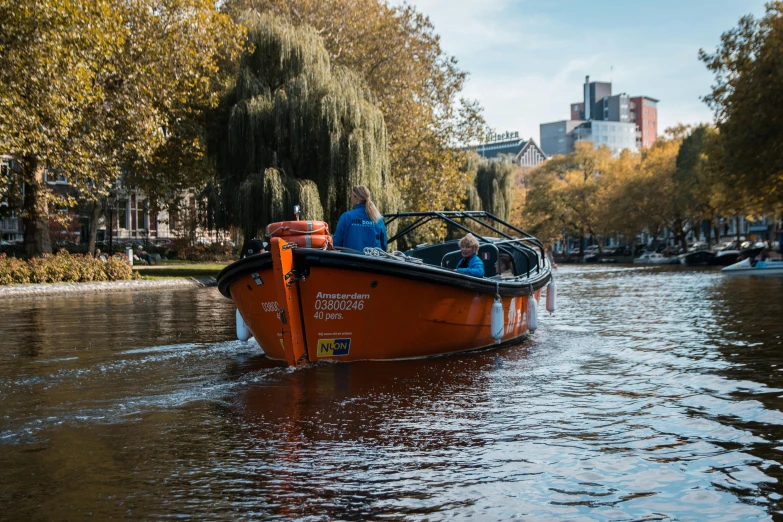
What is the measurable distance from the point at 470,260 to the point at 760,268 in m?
32.3

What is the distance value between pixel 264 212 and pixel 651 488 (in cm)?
2435

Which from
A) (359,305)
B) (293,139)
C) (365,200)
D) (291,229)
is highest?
(293,139)

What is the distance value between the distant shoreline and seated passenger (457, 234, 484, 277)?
18.4 metres

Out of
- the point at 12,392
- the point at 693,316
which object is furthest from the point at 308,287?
the point at 693,316

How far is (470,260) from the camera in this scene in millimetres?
11594

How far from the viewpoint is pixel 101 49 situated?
1036 inches

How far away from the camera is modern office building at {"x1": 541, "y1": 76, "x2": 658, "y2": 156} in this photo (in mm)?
185000

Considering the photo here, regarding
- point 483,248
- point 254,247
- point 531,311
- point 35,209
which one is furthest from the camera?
point 35,209

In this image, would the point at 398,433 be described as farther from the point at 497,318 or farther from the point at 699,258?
the point at 699,258

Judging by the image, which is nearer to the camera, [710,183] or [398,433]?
[398,433]

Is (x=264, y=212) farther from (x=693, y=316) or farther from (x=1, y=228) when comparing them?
(x=1, y=228)

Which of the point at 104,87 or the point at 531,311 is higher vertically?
the point at 104,87

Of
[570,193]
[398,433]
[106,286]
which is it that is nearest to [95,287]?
[106,286]

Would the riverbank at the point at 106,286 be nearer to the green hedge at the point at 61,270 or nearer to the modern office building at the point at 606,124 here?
the green hedge at the point at 61,270
